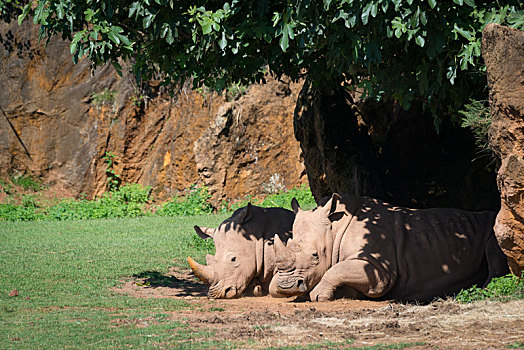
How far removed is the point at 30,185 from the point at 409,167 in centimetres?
1343

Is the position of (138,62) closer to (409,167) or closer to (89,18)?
(89,18)

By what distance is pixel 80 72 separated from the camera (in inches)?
834

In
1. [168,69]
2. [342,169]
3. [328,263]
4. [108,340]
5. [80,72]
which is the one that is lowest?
[108,340]

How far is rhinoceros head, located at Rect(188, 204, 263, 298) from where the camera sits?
28.2ft

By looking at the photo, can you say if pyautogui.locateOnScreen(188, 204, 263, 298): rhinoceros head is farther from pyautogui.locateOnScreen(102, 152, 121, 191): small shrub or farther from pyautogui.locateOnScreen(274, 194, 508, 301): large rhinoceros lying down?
pyautogui.locateOnScreen(102, 152, 121, 191): small shrub

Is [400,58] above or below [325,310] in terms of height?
above

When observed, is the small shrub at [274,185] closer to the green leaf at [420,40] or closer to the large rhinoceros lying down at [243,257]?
the large rhinoceros lying down at [243,257]

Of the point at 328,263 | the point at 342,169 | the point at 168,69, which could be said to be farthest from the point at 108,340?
the point at 342,169

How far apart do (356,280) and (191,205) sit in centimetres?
1161

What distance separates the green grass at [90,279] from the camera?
6.26 meters

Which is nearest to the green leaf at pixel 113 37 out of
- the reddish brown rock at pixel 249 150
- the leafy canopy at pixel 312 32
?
the leafy canopy at pixel 312 32

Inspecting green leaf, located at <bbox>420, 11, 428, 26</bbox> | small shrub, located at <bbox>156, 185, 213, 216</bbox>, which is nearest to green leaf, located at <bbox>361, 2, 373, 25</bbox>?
green leaf, located at <bbox>420, 11, 428, 26</bbox>

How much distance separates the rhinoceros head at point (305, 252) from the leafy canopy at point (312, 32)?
1.82 m

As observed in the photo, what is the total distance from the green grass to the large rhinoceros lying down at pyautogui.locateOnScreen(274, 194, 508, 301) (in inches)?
61.4
